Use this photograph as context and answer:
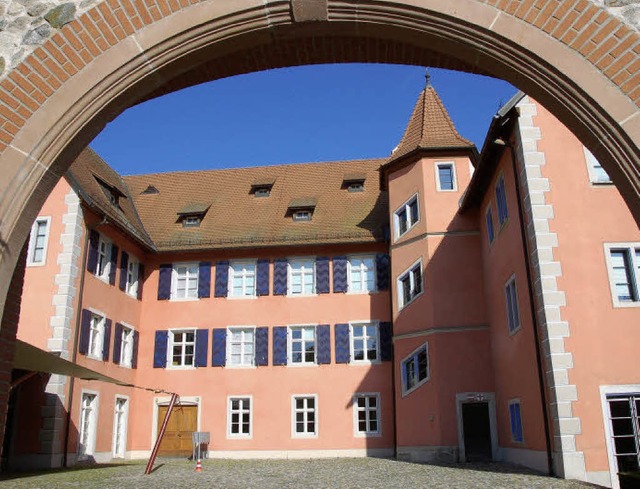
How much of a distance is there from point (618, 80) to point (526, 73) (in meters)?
0.47

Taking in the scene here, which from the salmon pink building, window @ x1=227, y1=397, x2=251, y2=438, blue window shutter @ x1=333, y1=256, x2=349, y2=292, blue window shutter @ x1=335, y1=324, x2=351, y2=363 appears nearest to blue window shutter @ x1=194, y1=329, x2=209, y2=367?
the salmon pink building

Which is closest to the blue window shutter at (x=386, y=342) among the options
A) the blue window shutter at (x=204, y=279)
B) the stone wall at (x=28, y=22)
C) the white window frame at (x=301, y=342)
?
the white window frame at (x=301, y=342)

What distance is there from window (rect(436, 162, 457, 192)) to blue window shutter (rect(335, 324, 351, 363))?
565 cm

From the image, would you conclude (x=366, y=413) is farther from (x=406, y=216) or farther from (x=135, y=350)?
(x=135, y=350)

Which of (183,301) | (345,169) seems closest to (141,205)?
(183,301)

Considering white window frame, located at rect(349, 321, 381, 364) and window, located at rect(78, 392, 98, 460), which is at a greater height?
white window frame, located at rect(349, 321, 381, 364)

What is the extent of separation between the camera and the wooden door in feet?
69.1

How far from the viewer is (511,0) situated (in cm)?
352

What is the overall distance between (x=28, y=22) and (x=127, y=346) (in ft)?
61.4

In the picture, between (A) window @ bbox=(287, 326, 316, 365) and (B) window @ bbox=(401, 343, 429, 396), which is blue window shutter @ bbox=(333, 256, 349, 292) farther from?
(B) window @ bbox=(401, 343, 429, 396)

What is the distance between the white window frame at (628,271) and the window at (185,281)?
14.4m

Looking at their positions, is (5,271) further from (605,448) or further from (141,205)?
(141,205)

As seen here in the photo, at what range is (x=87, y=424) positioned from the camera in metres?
18.4

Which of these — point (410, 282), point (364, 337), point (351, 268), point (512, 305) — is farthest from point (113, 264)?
point (512, 305)
